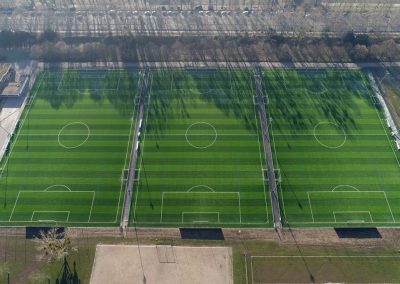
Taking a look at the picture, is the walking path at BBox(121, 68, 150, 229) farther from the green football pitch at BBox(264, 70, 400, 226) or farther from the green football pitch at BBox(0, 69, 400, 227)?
the green football pitch at BBox(264, 70, 400, 226)

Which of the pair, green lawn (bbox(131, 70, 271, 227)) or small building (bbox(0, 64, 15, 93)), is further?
small building (bbox(0, 64, 15, 93))

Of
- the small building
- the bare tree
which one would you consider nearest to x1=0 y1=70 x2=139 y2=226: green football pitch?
the bare tree

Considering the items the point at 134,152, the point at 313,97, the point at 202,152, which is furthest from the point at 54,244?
the point at 313,97

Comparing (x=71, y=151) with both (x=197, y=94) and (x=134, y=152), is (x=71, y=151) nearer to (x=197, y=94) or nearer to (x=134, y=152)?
(x=134, y=152)

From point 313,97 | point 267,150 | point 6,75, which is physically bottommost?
point 267,150

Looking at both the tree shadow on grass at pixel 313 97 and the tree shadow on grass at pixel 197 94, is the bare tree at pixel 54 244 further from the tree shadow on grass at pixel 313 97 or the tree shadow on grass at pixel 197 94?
the tree shadow on grass at pixel 313 97

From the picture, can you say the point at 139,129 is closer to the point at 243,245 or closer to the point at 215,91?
the point at 215,91
